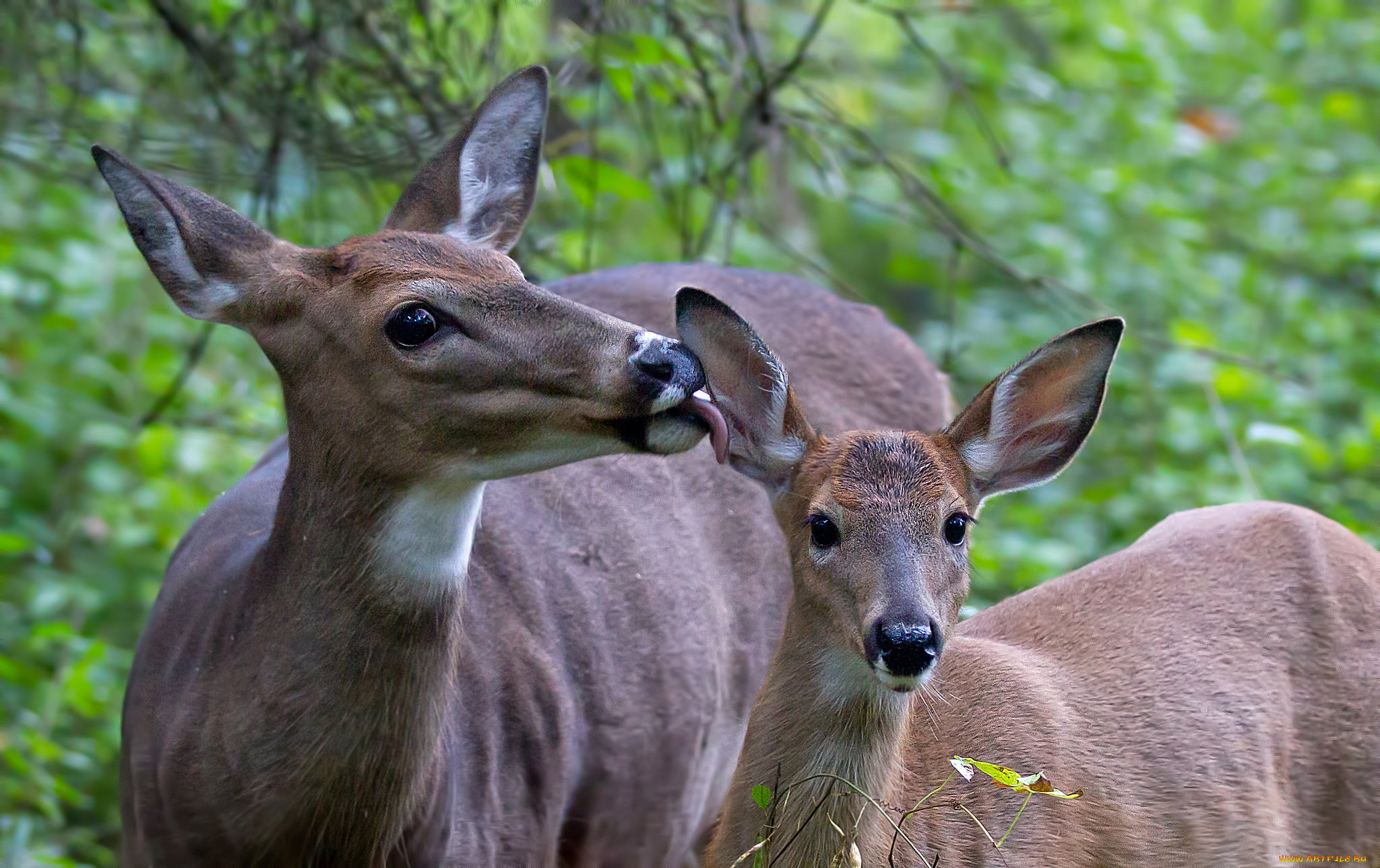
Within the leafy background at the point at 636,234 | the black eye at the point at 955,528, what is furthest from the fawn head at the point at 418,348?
the leafy background at the point at 636,234

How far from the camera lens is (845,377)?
558cm

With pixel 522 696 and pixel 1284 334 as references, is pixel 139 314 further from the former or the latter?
pixel 1284 334

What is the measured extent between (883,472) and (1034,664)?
0.87m

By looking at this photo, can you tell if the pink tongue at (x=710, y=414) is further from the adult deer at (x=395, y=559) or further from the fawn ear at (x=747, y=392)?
the fawn ear at (x=747, y=392)

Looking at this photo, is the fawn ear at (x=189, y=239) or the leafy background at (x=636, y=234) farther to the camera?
the leafy background at (x=636, y=234)

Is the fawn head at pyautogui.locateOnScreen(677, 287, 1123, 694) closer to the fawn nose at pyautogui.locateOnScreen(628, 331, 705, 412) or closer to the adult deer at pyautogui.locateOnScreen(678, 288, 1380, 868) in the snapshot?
the adult deer at pyautogui.locateOnScreen(678, 288, 1380, 868)

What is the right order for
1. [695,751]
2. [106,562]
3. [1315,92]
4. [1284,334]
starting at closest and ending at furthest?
[695,751]
[106,562]
[1284,334]
[1315,92]

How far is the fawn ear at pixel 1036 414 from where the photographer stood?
161 inches

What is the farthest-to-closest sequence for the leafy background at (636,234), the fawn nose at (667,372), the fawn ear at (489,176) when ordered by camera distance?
the leafy background at (636,234)
the fawn ear at (489,176)
the fawn nose at (667,372)

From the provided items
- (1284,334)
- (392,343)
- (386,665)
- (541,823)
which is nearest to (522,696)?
(541,823)

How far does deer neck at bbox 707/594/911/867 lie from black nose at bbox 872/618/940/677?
35 centimetres

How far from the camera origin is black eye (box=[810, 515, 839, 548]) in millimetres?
3873

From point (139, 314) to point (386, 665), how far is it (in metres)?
4.40

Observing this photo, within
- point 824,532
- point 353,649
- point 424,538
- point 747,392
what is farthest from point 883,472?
point 353,649
